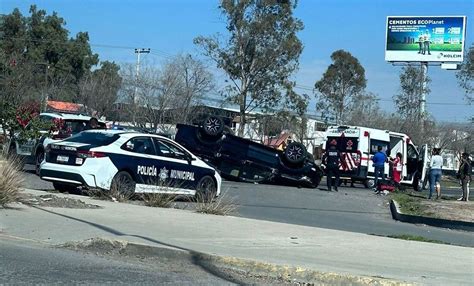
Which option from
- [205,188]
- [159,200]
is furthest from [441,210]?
[159,200]

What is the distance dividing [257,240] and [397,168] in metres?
19.9

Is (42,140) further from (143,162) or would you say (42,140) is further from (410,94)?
(410,94)

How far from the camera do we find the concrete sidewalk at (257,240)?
8.10 meters

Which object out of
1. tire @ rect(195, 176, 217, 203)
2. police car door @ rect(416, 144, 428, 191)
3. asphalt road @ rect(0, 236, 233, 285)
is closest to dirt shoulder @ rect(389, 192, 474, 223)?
tire @ rect(195, 176, 217, 203)

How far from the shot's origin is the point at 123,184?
13859 millimetres

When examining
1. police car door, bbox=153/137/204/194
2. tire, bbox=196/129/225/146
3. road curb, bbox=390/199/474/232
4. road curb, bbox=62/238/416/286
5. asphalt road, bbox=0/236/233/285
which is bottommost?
asphalt road, bbox=0/236/233/285

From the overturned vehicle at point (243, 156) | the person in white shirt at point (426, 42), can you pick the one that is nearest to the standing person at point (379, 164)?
the overturned vehicle at point (243, 156)

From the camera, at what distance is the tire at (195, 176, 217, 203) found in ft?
50.1

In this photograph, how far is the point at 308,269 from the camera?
747cm

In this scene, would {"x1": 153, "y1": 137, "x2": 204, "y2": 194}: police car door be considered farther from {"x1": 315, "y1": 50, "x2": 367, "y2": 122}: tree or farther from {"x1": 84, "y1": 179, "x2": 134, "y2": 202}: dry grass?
{"x1": 315, "y1": 50, "x2": 367, "y2": 122}: tree

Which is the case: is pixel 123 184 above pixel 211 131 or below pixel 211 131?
below

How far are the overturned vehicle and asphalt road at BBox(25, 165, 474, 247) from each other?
2.62 feet

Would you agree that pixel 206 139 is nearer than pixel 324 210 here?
No

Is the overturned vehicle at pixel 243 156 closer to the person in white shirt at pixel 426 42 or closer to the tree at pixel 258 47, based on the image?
the tree at pixel 258 47
